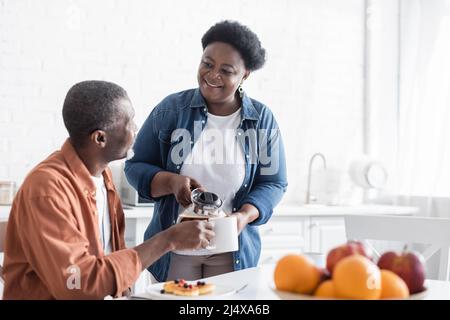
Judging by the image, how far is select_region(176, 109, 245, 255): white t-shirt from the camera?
203 cm

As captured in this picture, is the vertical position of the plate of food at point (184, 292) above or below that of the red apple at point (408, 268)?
below

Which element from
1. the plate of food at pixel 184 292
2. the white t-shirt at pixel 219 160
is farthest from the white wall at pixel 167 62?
the plate of food at pixel 184 292

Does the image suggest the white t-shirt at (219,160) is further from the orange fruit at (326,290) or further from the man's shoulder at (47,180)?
the orange fruit at (326,290)

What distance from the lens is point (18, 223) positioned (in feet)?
4.30

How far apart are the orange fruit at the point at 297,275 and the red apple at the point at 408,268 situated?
159 millimetres

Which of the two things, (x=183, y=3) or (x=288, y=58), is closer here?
(x=183, y=3)

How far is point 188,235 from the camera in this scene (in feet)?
4.78

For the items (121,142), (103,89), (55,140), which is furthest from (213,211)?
(55,140)

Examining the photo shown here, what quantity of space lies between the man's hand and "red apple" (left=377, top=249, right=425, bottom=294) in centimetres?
44

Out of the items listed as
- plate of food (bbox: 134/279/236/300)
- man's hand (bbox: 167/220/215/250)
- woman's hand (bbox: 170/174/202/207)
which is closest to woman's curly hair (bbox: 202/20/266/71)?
woman's hand (bbox: 170/174/202/207)

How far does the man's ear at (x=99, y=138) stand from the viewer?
1.48m

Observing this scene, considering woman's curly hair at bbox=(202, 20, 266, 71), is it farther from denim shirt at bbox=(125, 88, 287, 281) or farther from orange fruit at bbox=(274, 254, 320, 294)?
orange fruit at bbox=(274, 254, 320, 294)

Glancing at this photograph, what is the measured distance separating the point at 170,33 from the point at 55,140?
91 centimetres
